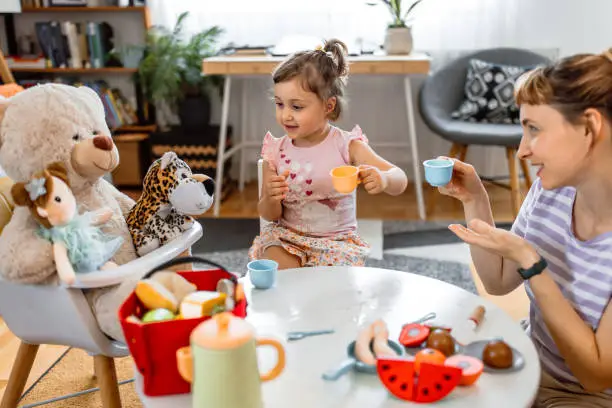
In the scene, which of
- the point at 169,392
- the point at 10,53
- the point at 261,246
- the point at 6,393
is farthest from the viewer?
the point at 10,53

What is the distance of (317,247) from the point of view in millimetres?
1884

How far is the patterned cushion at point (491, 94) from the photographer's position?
343 cm

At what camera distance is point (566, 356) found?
118cm

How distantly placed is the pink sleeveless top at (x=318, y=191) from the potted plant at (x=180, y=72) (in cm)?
190

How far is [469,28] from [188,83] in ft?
5.51

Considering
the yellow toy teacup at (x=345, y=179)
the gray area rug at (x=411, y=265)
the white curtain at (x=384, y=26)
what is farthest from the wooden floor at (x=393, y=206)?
the yellow toy teacup at (x=345, y=179)

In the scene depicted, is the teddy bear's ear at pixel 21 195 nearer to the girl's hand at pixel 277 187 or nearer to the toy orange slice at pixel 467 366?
the girl's hand at pixel 277 187

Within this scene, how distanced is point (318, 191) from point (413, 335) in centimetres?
87

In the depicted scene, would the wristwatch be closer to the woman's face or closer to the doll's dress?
the woman's face

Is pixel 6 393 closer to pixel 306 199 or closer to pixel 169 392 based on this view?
pixel 169 392

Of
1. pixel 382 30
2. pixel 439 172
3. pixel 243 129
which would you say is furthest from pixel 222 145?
pixel 439 172

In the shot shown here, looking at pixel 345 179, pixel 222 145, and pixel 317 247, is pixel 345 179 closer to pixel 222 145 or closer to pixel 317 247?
pixel 317 247

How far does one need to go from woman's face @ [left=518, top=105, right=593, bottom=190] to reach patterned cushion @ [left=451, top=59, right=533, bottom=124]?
2.33 m

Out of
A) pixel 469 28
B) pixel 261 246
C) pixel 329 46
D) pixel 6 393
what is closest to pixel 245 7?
pixel 469 28
